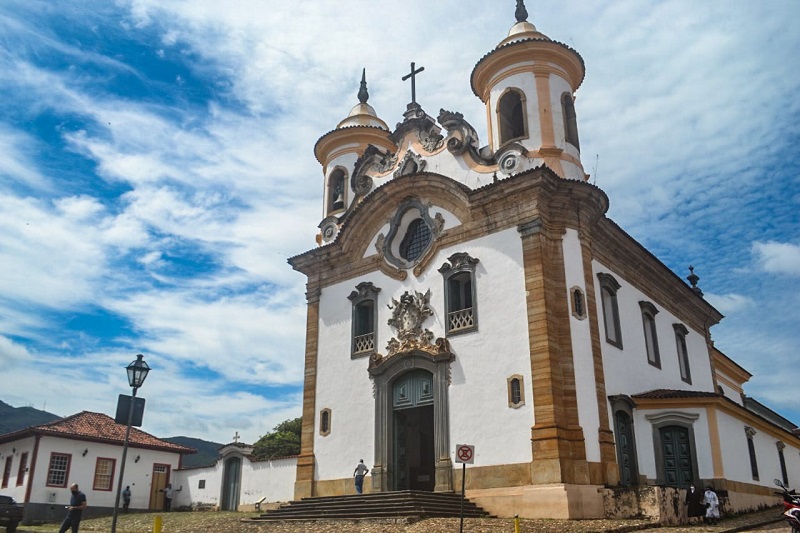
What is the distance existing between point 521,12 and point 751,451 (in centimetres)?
1591

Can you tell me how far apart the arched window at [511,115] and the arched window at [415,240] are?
356 centimetres

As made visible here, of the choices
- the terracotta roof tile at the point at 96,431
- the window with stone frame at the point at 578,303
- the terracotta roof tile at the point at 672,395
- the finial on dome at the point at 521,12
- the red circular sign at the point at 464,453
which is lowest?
the red circular sign at the point at 464,453

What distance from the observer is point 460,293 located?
21141 mm

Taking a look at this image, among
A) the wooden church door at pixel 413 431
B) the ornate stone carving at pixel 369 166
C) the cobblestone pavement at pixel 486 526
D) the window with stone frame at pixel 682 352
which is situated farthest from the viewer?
the window with stone frame at pixel 682 352

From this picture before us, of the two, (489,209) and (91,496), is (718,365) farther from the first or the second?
(91,496)

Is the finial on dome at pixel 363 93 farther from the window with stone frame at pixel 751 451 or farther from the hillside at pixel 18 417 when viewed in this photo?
the hillside at pixel 18 417

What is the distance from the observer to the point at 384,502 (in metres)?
17.8

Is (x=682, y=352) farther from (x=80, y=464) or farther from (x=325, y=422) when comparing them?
Result: (x=80, y=464)

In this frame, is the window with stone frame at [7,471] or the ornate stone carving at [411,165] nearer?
the ornate stone carving at [411,165]

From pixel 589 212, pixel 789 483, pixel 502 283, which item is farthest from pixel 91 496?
pixel 789 483

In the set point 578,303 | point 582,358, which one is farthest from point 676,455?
point 578,303

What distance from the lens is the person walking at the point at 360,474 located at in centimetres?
2062

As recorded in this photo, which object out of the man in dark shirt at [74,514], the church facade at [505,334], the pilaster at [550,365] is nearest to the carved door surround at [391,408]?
the church facade at [505,334]

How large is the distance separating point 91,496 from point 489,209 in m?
22.3
